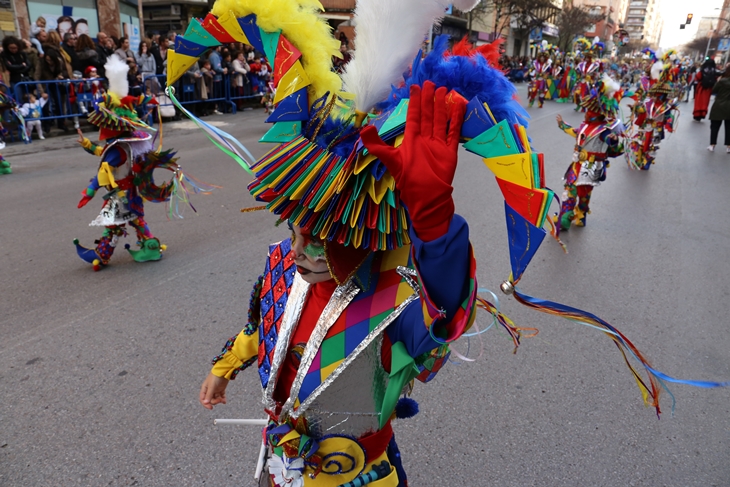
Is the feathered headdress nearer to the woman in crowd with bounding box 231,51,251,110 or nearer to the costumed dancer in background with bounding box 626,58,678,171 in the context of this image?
the costumed dancer in background with bounding box 626,58,678,171

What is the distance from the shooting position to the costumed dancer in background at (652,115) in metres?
9.33

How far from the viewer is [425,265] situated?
999 millimetres

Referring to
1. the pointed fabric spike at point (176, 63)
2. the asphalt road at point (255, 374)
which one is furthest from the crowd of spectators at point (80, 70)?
the pointed fabric spike at point (176, 63)

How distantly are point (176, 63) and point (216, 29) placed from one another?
174 mm

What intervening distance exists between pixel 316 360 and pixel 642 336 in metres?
3.22

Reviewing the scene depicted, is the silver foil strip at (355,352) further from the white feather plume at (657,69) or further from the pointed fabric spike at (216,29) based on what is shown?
the white feather plume at (657,69)

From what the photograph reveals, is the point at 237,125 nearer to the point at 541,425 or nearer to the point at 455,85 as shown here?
the point at 541,425

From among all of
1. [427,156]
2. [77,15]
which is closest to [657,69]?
[427,156]

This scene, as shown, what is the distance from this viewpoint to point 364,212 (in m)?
1.18

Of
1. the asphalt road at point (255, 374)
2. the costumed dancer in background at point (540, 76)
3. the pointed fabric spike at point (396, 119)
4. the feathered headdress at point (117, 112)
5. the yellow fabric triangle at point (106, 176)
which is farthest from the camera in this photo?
the costumed dancer in background at point (540, 76)

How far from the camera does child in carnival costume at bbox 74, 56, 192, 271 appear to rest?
4305mm

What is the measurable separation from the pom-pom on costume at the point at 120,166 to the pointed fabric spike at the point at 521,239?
12.4 feet

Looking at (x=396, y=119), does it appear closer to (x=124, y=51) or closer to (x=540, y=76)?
(x=124, y=51)

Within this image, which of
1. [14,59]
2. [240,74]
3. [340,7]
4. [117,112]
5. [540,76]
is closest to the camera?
[117,112]
